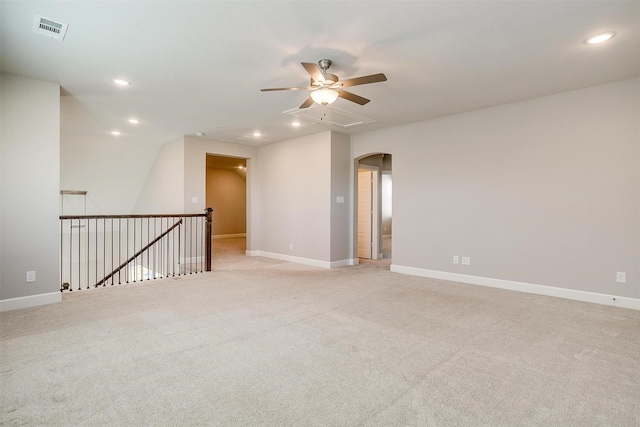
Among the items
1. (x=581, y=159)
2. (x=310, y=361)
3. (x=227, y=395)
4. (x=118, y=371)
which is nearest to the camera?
(x=227, y=395)

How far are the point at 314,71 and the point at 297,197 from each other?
4272mm

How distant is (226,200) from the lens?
39.4 feet

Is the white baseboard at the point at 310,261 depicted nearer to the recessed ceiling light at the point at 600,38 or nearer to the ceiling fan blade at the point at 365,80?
the ceiling fan blade at the point at 365,80

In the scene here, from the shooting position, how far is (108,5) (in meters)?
2.40

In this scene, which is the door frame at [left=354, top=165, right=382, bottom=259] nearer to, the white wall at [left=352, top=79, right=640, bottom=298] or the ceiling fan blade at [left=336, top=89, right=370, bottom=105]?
the white wall at [left=352, top=79, right=640, bottom=298]

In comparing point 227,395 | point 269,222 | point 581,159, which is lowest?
point 227,395

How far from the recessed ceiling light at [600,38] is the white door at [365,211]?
4.85 metres

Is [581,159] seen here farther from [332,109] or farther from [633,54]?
[332,109]

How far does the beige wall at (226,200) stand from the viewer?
11680 mm

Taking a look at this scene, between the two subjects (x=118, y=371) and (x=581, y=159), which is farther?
(x=581, y=159)

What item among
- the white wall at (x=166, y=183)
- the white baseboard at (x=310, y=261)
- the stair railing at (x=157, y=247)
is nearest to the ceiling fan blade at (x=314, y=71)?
the stair railing at (x=157, y=247)

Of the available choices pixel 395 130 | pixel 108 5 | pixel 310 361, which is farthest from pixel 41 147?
pixel 395 130

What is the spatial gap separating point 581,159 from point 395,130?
2814 mm

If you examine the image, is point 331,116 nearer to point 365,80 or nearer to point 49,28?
point 365,80
